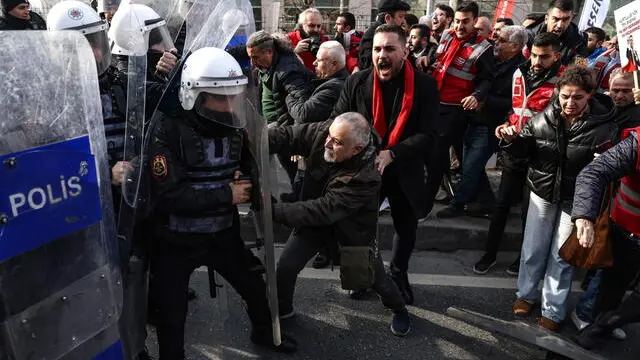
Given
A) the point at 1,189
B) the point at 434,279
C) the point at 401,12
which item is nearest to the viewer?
the point at 1,189

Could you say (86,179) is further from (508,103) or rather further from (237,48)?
(508,103)

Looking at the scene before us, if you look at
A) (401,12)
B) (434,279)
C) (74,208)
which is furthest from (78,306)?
(401,12)

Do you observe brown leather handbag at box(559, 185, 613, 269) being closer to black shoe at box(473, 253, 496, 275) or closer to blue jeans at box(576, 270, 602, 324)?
blue jeans at box(576, 270, 602, 324)

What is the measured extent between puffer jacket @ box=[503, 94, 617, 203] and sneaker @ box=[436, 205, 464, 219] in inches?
52.6

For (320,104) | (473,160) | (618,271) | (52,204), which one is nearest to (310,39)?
(320,104)

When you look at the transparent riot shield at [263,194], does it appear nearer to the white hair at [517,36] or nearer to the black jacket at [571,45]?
the white hair at [517,36]

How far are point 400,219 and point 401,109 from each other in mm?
757

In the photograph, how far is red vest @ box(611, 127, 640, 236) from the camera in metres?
2.69

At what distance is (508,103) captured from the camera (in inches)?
179

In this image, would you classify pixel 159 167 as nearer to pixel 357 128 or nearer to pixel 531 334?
pixel 357 128

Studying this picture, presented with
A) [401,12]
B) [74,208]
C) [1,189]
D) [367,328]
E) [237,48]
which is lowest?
[367,328]

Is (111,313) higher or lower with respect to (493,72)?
lower

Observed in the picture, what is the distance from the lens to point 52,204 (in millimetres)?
1461

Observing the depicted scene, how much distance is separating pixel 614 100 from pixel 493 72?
1328 millimetres
